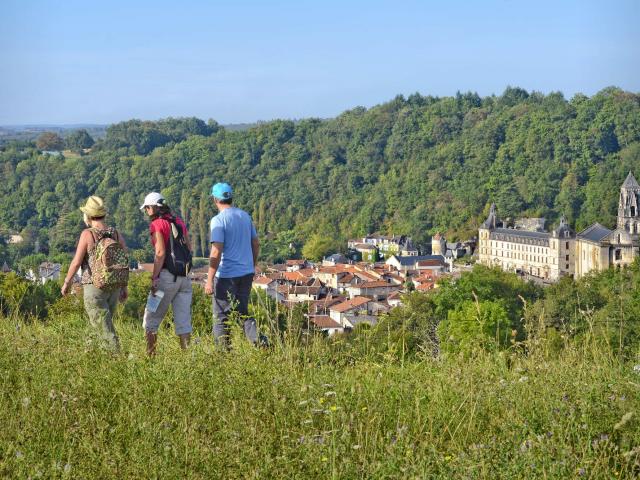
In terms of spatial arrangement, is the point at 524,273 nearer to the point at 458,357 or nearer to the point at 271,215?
the point at 271,215

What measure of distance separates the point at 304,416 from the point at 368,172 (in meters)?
69.8

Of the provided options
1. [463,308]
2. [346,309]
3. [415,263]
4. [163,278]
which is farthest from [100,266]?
[415,263]

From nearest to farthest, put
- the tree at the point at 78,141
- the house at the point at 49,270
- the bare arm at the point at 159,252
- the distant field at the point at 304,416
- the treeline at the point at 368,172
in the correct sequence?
the distant field at the point at 304,416 < the bare arm at the point at 159,252 < the house at the point at 49,270 < the treeline at the point at 368,172 < the tree at the point at 78,141

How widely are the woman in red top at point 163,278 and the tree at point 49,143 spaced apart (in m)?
90.0

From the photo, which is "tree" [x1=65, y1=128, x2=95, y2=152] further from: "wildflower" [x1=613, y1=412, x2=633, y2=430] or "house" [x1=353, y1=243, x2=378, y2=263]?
"wildflower" [x1=613, y1=412, x2=633, y2=430]

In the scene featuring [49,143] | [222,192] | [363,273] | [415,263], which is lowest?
[415,263]

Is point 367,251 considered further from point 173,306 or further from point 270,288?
point 173,306

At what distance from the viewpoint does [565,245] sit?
42625mm

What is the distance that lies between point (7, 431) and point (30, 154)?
272ft

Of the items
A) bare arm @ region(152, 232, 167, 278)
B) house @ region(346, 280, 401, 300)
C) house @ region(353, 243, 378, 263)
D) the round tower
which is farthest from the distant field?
the round tower

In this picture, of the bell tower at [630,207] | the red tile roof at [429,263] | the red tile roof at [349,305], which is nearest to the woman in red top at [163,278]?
the red tile roof at [349,305]

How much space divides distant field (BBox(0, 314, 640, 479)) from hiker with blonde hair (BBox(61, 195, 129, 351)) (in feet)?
2.77

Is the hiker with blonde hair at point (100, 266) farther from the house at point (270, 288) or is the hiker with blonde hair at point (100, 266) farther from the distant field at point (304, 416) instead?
the distant field at point (304, 416)

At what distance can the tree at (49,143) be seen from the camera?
304 feet
